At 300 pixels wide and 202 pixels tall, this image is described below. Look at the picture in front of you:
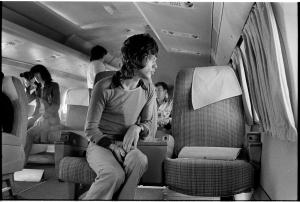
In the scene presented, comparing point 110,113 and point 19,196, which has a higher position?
point 110,113

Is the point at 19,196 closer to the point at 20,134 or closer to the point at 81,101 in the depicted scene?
the point at 20,134

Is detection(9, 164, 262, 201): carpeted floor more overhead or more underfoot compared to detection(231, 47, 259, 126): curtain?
more underfoot

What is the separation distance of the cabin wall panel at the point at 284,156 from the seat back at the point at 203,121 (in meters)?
0.26

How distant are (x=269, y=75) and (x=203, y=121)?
0.58 metres

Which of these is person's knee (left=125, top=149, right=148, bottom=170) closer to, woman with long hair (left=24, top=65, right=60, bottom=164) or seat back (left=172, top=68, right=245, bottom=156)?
seat back (left=172, top=68, right=245, bottom=156)

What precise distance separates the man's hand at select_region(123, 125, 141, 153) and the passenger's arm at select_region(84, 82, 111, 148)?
9cm

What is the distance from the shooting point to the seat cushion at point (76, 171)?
152 centimetres

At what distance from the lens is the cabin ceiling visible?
2.58 meters

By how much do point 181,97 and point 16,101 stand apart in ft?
3.48

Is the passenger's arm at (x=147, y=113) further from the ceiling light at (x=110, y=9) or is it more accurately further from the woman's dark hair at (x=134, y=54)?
the ceiling light at (x=110, y=9)

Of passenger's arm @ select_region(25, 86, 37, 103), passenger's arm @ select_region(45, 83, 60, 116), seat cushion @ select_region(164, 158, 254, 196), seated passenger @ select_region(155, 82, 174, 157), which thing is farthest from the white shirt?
seat cushion @ select_region(164, 158, 254, 196)

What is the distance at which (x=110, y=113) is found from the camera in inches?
61.2

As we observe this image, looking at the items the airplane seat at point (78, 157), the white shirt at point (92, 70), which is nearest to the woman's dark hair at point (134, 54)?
the airplane seat at point (78, 157)

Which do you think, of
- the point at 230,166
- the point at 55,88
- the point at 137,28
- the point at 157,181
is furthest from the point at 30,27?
the point at 230,166
